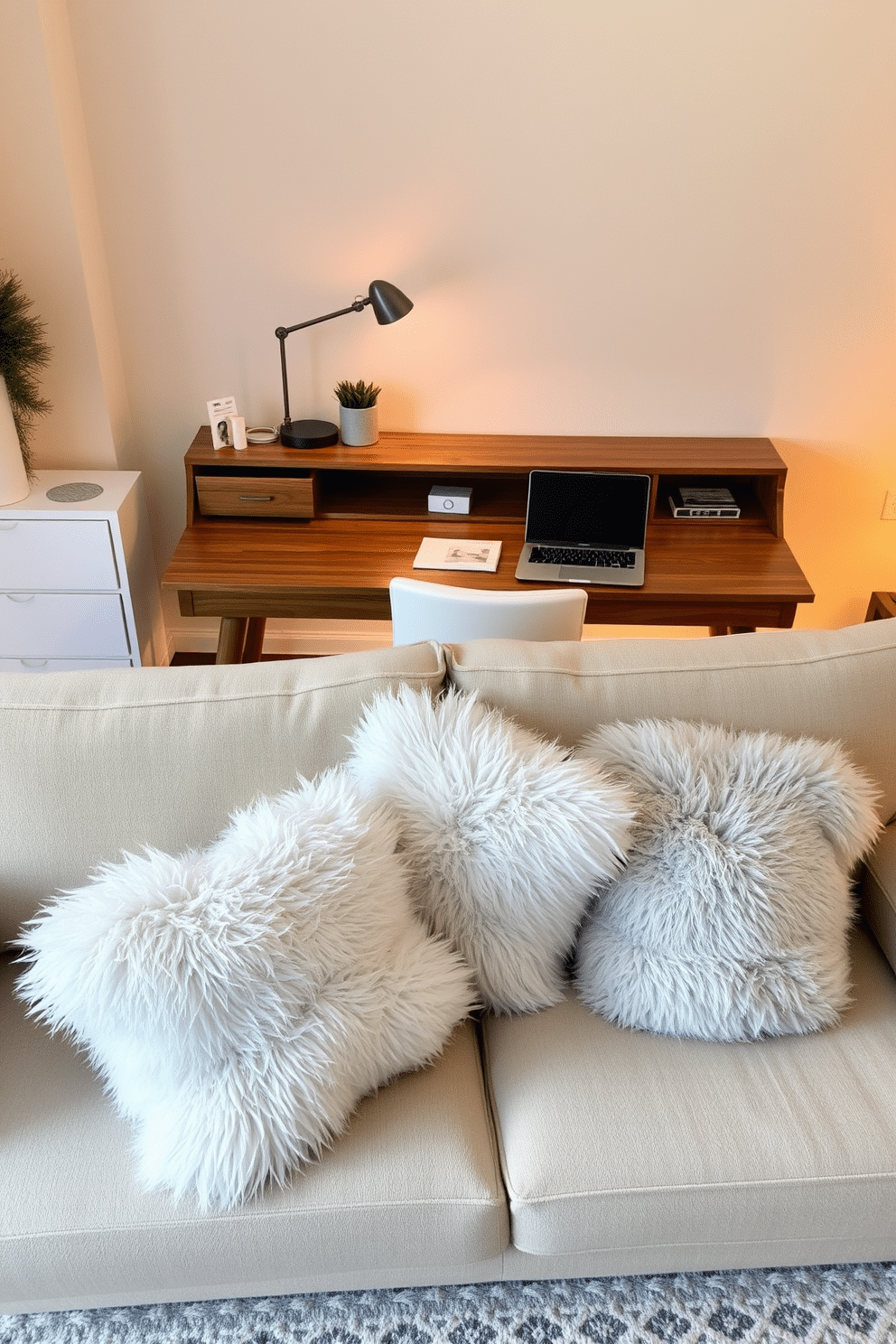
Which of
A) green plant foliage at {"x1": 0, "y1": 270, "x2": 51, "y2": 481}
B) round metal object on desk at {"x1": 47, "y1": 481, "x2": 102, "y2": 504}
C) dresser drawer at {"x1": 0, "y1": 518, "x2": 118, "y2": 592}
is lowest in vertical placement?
dresser drawer at {"x1": 0, "y1": 518, "x2": 118, "y2": 592}

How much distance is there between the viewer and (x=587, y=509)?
242 cm

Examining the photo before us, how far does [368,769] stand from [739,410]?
1829 mm

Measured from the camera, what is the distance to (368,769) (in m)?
1.39

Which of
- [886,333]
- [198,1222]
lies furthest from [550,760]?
[886,333]

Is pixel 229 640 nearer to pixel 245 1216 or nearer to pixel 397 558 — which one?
pixel 397 558

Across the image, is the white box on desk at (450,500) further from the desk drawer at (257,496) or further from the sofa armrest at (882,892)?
the sofa armrest at (882,892)

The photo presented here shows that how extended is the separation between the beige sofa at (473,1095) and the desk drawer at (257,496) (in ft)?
3.69

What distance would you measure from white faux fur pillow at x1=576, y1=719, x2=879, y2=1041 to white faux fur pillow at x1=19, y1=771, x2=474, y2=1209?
295 mm

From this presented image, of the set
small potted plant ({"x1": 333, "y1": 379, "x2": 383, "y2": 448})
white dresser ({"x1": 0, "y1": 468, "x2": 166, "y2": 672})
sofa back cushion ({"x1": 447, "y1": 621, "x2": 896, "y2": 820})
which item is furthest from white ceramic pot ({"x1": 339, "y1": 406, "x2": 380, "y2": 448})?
sofa back cushion ({"x1": 447, "y1": 621, "x2": 896, "y2": 820})

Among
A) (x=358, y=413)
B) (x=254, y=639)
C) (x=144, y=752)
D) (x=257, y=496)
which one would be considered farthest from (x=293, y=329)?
(x=144, y=752)

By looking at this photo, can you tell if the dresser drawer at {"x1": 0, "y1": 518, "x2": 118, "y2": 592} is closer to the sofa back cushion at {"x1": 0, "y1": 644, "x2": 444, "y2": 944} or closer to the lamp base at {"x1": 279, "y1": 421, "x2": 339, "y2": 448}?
the lamp base at {"x1": 279, "y1": 421, "x2": 339, "y2": 448}

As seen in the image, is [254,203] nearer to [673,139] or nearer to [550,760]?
[673,139]

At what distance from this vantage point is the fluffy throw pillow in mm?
1326

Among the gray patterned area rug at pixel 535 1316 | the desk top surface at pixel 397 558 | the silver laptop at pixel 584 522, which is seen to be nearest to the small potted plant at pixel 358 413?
the desk top surface at pixel 397 558
